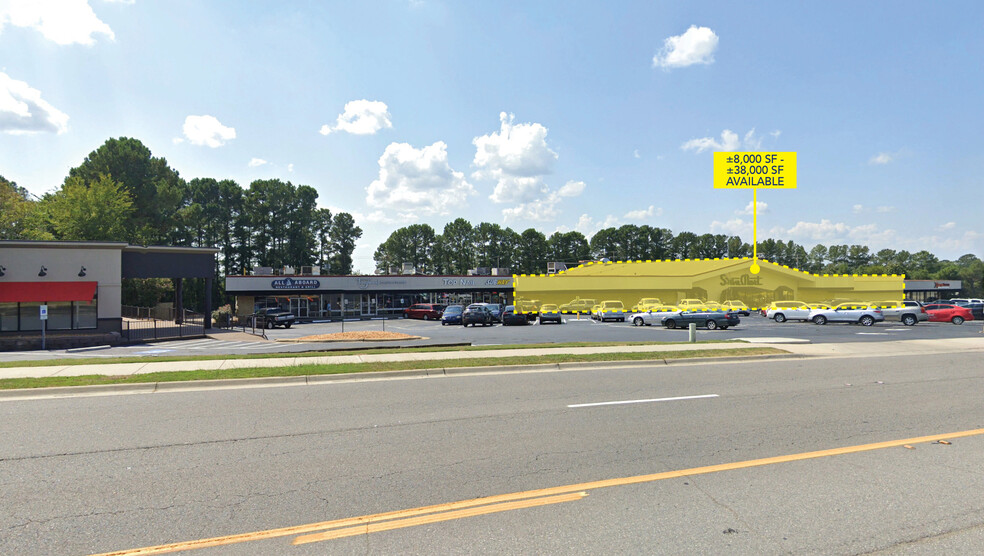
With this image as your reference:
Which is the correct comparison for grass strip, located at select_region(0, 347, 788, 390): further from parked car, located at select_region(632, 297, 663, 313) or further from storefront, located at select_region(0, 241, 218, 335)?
storefront, located at select_region(0, 241, 218, 335)

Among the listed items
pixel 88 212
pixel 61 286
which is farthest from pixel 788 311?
pixel 88 212

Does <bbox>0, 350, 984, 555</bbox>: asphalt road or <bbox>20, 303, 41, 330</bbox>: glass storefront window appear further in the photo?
<bbox>20, 303, 41, 330</bbox>: glass storefront window

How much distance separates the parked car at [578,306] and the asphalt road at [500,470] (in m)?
31.9

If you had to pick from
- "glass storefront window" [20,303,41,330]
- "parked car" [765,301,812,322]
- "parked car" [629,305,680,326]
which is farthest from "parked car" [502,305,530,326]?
"glass storefront window" [20,303,41,330]

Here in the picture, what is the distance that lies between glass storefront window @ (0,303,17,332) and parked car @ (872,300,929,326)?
46.9 m

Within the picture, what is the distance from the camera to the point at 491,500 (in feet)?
16.0

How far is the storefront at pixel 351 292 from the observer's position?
50.1 m

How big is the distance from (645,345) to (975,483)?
1281 cm

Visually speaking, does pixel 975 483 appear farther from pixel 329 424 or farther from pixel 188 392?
pixel 188 392

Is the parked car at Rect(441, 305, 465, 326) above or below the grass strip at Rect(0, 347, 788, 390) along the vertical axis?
below

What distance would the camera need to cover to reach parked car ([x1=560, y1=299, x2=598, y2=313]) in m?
42.1

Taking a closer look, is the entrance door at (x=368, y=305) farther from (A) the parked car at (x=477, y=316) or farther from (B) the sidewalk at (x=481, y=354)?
(B) the sidewalk at (x=481, y=354)

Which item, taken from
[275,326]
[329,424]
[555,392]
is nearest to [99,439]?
[329,424]

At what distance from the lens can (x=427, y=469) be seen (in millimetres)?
5734
